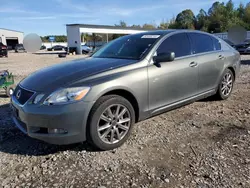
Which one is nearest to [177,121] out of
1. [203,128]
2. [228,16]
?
[203,128]

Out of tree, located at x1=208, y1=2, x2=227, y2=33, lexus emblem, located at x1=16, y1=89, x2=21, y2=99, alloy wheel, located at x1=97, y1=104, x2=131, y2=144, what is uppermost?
tree, located at x1=208, y1=2, x2=227, y2=33

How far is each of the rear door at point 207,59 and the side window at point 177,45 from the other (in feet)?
0.61

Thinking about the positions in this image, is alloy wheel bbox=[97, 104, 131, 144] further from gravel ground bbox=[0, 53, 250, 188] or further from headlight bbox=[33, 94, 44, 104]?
headlight bbox=[33, 94, 44, 104]

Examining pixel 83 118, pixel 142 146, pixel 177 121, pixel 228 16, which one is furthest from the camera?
Answer: pixel 228 16

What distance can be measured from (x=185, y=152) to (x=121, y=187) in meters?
A: 1.10

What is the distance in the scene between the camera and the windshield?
3854mm

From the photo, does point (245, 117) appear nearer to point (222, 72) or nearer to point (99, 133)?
point (222, 72)

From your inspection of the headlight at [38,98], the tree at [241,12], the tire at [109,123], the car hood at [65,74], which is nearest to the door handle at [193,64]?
the car hood at [65,74]

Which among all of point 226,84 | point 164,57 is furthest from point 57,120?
point 226,84

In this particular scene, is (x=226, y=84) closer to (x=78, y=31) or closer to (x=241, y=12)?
(x=78, y=31)

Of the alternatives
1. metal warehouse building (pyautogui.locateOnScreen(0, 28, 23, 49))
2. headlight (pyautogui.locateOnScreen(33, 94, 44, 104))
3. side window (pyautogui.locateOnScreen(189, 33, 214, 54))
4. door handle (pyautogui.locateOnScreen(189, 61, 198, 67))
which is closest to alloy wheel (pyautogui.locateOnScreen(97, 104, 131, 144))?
headlight (pyautogui.locateOnScreen(33, 94, 44, 104))

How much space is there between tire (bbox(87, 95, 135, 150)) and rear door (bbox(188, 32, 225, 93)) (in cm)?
185

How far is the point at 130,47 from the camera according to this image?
13.6ft

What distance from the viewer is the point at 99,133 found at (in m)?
3.11
